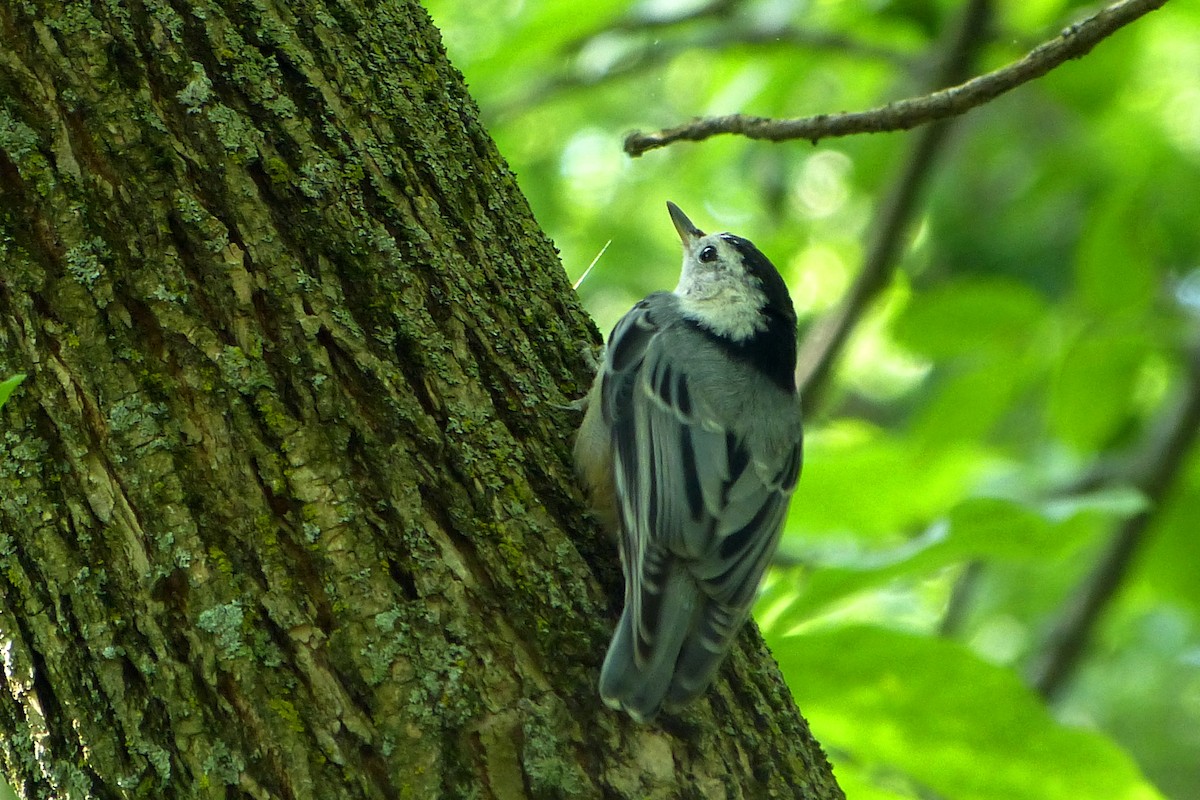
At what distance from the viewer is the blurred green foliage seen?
7.44 ft

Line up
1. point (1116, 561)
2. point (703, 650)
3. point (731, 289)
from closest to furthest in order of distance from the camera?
point (703, 650)
point (731, 289)
point (1116, 561)

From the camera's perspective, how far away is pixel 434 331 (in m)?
1.89

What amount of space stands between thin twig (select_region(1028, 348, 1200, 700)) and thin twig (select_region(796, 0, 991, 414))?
3.60 ft

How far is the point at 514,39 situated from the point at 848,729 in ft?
6.86

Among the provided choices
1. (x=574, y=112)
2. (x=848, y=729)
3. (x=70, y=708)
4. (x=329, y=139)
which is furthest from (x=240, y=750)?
(x=574, y=112)

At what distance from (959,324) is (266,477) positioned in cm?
262

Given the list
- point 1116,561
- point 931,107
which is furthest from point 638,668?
point 1116,561

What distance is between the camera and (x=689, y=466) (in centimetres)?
243

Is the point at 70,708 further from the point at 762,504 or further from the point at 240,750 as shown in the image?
the point at 762,504

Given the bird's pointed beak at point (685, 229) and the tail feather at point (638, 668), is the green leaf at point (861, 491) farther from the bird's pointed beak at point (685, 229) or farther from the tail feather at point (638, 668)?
the tail feather at point (638, 668)

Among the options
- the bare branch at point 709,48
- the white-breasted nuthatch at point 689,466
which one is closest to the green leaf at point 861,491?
the white-breasted nuthatch at point 689,466


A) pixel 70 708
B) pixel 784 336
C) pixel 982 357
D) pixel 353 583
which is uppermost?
pixel 982 357

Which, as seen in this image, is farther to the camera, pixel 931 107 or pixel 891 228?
pixel 891 228

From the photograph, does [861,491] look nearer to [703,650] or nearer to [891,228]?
[891,228]
